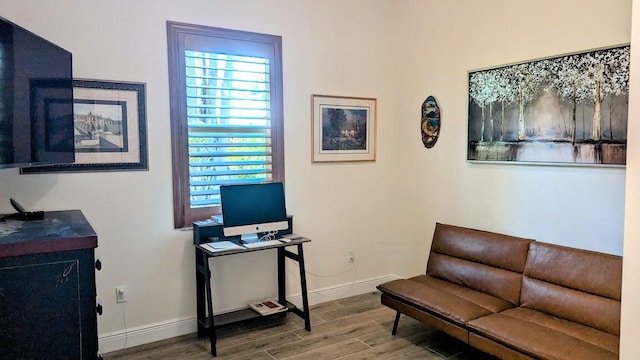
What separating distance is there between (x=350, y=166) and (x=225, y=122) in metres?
1.30

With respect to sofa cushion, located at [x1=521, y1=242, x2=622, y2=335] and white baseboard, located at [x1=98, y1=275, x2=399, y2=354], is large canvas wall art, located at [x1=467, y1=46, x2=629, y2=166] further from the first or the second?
white baseboard, located at [x1=98, y1=275, x2=399, y2=354]

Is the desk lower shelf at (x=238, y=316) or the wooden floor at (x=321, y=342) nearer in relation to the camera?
the wooden floor at (x=321, y=342)

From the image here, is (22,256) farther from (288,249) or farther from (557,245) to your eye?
(557,245)

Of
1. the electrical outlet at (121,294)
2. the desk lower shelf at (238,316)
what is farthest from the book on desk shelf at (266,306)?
the electrical outlet at (121,294)

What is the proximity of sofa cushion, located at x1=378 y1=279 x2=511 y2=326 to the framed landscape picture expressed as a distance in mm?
1337

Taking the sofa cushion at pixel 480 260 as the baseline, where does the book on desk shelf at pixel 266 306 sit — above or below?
below

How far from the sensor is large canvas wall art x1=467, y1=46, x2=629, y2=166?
2830 mm

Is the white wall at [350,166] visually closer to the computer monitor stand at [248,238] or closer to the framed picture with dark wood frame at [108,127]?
the framed picture with dark wood frame at [108,127]

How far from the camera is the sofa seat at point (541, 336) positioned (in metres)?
2.37

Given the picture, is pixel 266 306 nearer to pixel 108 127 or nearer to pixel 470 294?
pixel 470 294

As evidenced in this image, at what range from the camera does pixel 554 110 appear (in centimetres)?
314

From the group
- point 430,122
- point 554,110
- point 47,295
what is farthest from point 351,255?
point 47,295

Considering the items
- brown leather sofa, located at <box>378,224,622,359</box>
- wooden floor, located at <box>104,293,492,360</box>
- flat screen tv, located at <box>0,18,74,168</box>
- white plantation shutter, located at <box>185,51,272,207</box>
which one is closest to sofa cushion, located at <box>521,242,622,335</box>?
brown leather sofa, located at <box>378,224,622,359</box>

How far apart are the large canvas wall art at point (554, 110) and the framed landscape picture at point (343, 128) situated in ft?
3.24
